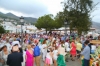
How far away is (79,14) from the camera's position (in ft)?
112

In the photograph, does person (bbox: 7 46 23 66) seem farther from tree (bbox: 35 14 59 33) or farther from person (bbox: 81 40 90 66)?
tree (bbox: 35 14 59 33)

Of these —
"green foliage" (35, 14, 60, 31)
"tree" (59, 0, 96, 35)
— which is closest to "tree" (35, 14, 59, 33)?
"green foliage" (35, 14, 60, 31)

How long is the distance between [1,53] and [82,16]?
90.6 ft

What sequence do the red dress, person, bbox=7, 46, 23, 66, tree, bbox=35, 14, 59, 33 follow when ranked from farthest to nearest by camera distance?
tree, bbox=35, 14, 59, 33
the red dress
person, bbox=7, 46, 23, 66

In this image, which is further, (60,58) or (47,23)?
(47,23)

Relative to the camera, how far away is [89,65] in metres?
9.21

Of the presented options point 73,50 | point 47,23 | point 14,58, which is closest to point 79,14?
point 73,50

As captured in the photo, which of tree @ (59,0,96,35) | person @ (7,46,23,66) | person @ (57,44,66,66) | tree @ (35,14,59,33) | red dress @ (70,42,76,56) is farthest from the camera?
tree @ (35,14,59,33)

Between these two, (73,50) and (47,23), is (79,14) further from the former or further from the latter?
(47,23)

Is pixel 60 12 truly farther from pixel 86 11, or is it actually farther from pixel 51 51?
pixel 51 51

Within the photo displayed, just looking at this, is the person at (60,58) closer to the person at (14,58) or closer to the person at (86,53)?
the person at (86,53)

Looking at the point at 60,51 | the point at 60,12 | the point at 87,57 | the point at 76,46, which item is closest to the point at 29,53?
the point at 60,51

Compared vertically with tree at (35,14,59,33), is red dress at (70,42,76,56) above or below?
below

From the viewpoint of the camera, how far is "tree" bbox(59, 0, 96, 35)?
33.7 m
